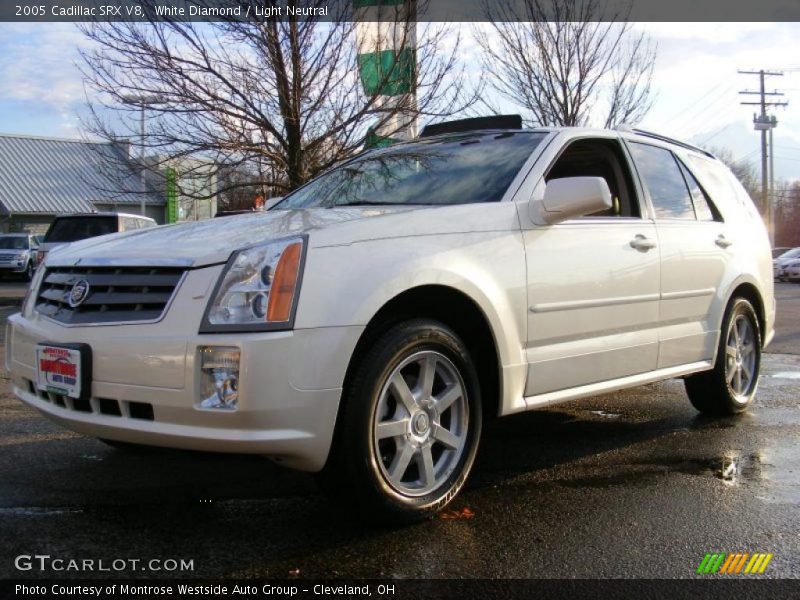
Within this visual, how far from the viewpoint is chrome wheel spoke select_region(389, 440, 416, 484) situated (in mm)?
3029

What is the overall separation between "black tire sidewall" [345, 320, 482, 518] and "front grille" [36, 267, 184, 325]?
2.66 ft

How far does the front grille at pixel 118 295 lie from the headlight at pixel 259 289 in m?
0.21

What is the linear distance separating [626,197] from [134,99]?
378 inches

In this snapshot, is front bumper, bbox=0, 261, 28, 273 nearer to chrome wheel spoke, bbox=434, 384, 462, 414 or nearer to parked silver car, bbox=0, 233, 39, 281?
parked silver car, bbox=0, 233, 39, 281

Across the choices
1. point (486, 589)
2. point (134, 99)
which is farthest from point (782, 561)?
point (134, 99)

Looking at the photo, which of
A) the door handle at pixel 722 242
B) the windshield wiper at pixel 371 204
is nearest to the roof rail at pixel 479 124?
the windshield wiper at pixel 371 204

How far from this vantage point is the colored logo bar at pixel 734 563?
8.98 feet

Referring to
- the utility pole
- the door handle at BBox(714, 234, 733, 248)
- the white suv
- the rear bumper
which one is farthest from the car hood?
the utility pole

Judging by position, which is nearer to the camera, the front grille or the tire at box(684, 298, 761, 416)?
the front grille

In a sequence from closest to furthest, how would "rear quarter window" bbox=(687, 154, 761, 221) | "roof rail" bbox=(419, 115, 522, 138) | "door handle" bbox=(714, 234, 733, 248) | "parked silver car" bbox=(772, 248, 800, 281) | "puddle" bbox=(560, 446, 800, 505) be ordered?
"puddle" bbox=(560, 446, 800, 505) → "roof rail" bbox=(419, 115, 522, 138) → "door handle" bbox=(714, 234, 733, 248) → "rear quarter window" bbox=(687, 154, 761, 221) → "parked silver car" bbox=(772, 248, 800, 281)

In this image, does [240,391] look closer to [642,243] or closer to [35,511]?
[35,511]

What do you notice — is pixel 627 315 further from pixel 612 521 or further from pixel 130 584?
pixel 130 584

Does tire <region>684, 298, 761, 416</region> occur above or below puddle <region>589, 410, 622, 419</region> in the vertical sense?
above

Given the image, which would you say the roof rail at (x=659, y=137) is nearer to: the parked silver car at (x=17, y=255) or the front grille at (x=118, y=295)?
the front grille at (x=118, y=295)
